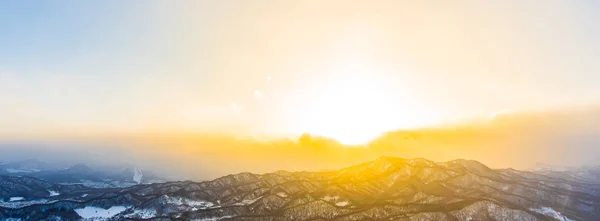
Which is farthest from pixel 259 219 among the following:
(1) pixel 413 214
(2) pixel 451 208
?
(2) pixel 451 208

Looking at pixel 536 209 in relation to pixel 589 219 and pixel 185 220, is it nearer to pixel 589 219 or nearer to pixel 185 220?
→ pixel 589 219

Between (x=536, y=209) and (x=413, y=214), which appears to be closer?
(x=413, y=214)

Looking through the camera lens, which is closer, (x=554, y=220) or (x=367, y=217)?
(x=554, y=220)

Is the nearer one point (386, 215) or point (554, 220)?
point (554, 220)

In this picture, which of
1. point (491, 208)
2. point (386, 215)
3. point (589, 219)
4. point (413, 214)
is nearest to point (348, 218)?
point (386, 215)

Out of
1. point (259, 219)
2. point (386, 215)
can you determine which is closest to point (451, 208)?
point (386, 215)

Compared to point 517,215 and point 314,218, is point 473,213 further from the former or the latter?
point 314,218

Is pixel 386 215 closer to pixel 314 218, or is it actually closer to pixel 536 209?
pixel 314 218
